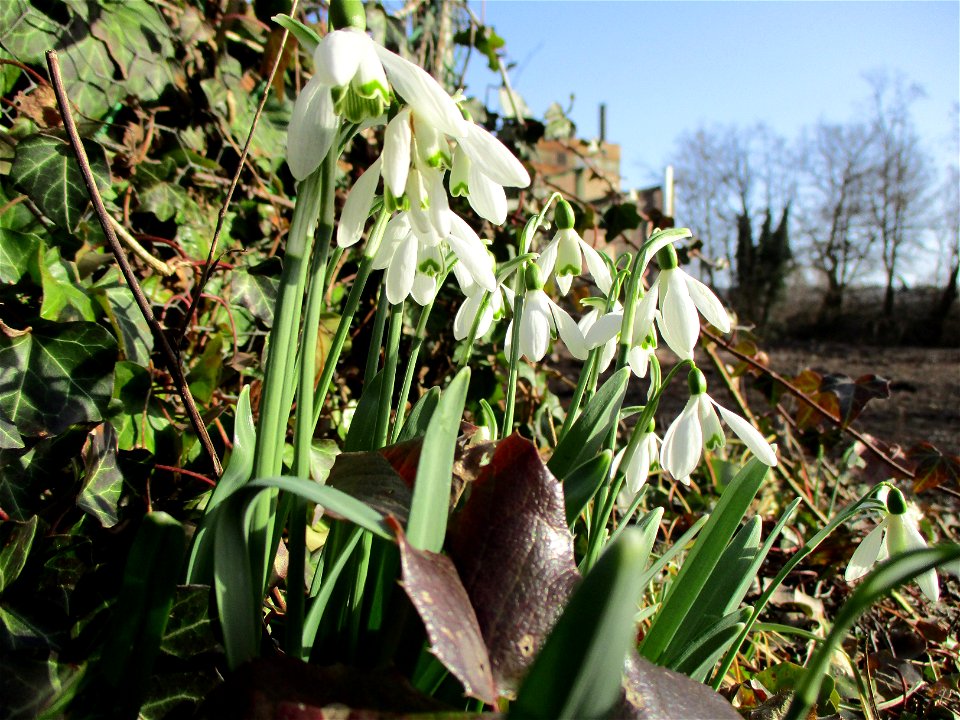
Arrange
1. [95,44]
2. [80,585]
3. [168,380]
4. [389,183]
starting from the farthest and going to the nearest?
[95,44], [168,380], [80,585], [389,183]

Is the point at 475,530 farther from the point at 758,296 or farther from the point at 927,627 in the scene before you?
the point at 758,296

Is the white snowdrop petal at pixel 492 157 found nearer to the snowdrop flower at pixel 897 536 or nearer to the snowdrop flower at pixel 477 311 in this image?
the snowdrop flower at pixel 477 311

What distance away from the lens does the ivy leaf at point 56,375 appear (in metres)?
1.00

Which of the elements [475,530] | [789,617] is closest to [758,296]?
[789,617]

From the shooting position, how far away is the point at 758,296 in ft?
63.2

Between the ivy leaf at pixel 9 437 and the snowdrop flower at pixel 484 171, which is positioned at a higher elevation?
the snowdrop flower at pixel 484 171

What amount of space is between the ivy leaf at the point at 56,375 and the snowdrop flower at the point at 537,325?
658 mm

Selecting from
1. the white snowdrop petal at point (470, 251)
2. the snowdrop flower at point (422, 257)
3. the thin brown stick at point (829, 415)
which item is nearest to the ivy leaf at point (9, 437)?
the snowdrop flower at point (422, 257)

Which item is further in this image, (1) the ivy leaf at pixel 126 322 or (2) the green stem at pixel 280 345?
(1) the ivy leaf at pixel 126 322

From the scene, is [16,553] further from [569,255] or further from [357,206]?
[569,255]

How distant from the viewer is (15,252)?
1147mm

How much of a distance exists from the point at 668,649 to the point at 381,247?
0.60 metres

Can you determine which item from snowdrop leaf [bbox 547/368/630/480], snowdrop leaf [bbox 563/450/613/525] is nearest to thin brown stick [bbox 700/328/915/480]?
snowdrop leaf [bbox 547/368/630/480]

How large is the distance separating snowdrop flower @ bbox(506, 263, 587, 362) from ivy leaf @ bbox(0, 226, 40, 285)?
86cm
